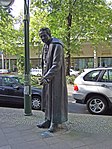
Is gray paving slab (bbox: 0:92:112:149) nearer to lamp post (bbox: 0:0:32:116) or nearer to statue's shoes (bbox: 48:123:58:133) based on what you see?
statue's shoes (bbox: 48:123:58:133)

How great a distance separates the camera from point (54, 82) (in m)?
5.00

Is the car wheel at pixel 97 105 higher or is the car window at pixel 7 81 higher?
the car window at pixel 7 81

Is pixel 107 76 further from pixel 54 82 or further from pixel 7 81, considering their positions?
pixel 7 81

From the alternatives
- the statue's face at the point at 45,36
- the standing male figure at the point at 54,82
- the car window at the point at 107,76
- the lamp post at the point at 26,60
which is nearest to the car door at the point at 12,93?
the lamp post at the point at 26,60

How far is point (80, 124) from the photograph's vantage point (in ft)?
19.4

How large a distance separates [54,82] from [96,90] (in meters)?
3.55

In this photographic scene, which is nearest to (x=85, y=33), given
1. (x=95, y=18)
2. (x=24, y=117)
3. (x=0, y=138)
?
(x=95, y=18)

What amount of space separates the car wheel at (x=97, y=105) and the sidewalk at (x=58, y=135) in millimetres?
1834

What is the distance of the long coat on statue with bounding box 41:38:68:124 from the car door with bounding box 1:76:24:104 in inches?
179

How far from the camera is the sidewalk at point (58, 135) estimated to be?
433 centimetres

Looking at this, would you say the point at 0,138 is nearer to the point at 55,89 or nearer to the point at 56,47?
the point at 55,89

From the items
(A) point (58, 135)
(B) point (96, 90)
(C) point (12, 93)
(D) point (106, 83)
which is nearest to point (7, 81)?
(C) point (12, 93)

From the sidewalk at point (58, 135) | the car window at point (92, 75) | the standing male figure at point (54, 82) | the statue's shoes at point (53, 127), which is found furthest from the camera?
the car window at point (92, 75)

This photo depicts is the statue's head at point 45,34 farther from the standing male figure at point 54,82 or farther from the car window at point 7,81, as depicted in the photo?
the car window at point 7,81
